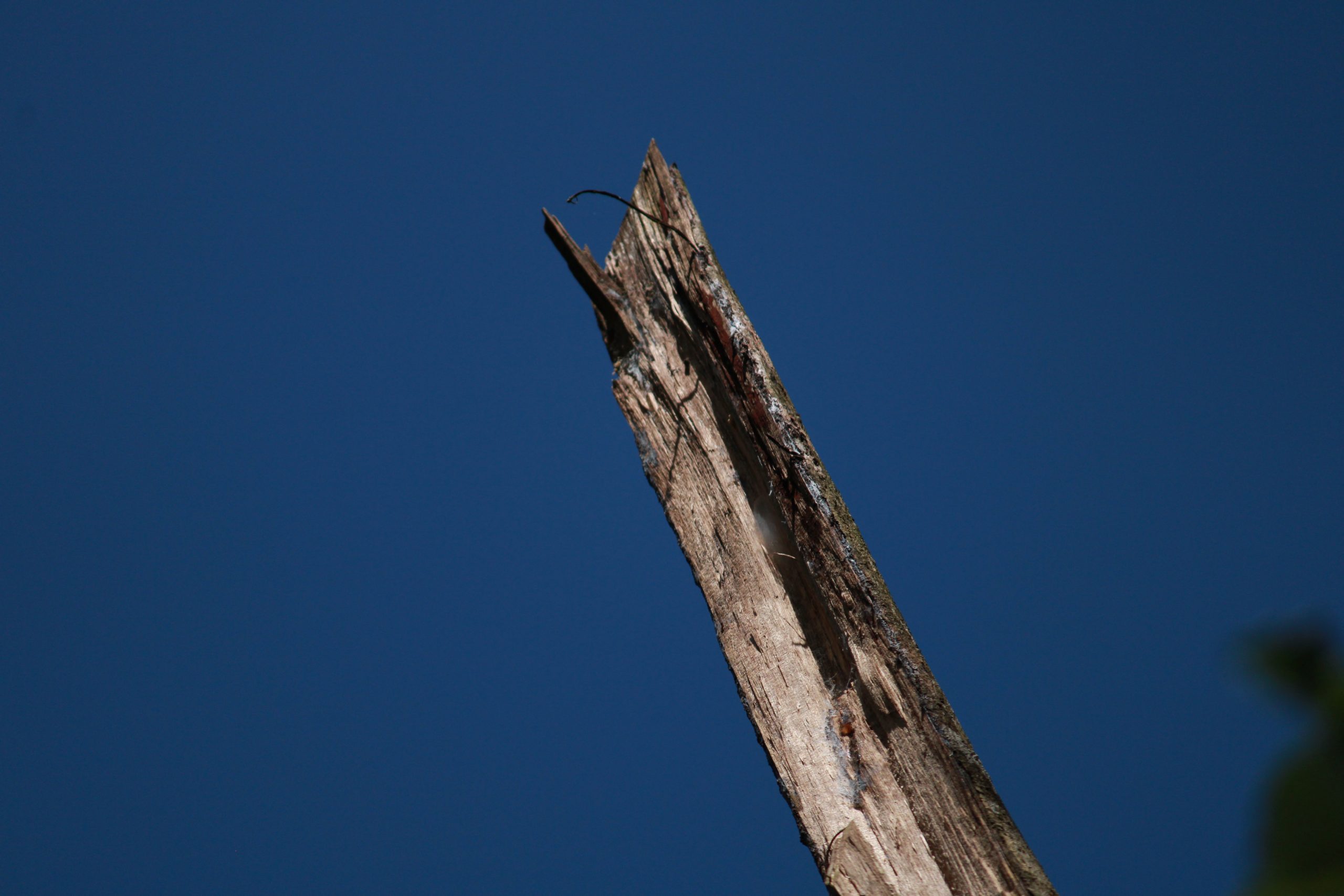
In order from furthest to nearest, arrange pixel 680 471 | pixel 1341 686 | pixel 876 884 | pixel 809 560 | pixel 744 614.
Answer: pixel 680 471, pixel 744 614, pixel 809 560, pixel 876 884, pixel 1341 686

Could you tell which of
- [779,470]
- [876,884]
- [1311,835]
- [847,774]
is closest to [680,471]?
[779,470]

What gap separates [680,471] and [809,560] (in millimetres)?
618

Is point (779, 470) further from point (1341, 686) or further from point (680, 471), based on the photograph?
point (1341, 686)

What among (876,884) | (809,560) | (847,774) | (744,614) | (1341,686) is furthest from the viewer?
(744,614)

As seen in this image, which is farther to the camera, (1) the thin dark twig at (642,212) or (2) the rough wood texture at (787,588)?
(1) the thin dark twig at (642,212)

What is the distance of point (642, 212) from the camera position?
2938 mm

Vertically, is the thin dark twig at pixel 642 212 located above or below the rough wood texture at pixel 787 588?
above

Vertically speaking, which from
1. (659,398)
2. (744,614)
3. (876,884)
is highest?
(659,398)

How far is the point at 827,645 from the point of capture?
2.40 metres

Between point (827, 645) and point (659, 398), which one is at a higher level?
point (659, 398)

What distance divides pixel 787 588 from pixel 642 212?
1.36m

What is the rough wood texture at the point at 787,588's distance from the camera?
2.02m

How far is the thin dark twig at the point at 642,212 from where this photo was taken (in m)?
2.73

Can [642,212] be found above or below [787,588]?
above
